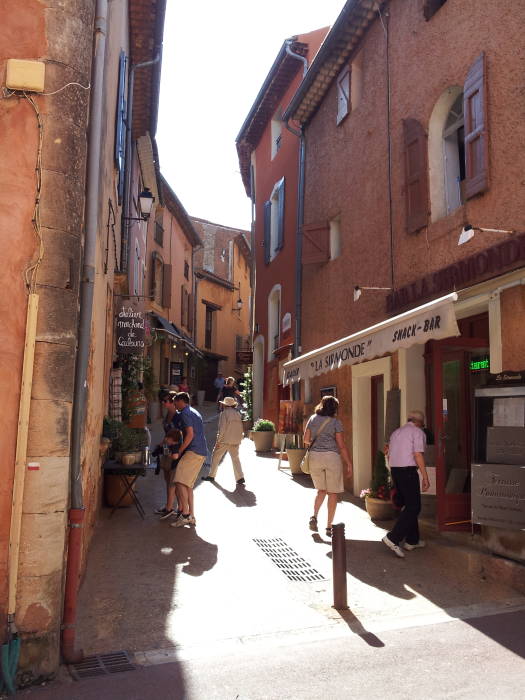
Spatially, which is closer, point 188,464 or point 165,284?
point 188,464

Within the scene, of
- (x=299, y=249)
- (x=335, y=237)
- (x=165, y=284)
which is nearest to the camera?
(x=335, y=237)

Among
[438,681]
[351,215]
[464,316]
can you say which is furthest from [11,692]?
[351,215]

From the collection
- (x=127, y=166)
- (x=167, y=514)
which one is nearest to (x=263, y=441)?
(x=127, y=166)

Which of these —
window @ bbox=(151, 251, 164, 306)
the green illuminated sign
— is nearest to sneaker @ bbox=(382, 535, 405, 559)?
the green illuminated sign

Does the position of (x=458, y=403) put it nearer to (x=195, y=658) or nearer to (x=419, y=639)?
(x=419, y=639)

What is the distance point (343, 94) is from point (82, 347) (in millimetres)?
9147

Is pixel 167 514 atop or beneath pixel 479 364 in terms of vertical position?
beneath

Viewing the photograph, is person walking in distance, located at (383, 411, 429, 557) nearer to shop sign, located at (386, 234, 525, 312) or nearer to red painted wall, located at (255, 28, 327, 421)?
shop sign, located at (386, 234, 525, 312)

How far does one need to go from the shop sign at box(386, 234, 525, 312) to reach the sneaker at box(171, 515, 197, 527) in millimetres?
3969

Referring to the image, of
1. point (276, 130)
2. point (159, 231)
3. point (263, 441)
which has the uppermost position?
point (276, 130)

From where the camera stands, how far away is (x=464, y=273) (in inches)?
285

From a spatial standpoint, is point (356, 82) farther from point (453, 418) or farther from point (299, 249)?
point (453, 418)

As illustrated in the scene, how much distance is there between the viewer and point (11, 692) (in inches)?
144

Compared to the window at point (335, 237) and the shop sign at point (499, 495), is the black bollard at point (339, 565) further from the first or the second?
the window at point (335, 237)
